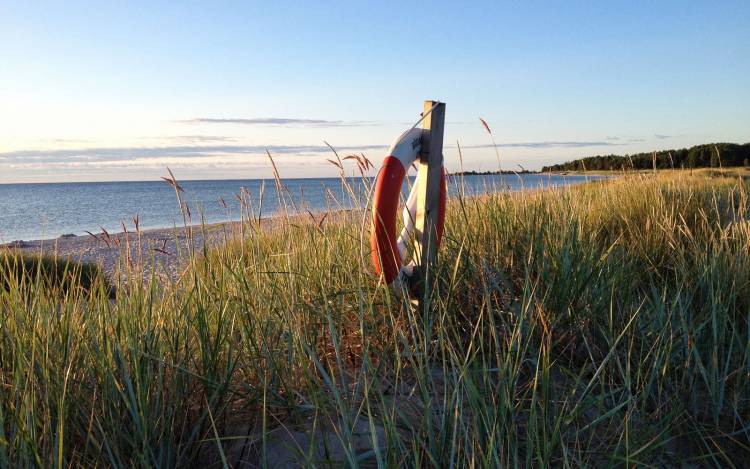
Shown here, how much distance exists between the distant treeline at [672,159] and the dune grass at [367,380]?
12.2 feet

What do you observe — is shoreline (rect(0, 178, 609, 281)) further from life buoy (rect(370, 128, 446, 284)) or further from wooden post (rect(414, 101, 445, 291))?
wooden post (rect(414, 101, 445, 291))

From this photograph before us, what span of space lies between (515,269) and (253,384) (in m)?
1.41

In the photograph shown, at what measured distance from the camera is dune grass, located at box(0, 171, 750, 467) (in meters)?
1.49

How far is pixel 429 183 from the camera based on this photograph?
2.70 m

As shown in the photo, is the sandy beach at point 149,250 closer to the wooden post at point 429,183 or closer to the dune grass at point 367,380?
the dune grass at point 367,380

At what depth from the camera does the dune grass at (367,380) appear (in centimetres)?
149

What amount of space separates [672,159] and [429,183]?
4.94 metres

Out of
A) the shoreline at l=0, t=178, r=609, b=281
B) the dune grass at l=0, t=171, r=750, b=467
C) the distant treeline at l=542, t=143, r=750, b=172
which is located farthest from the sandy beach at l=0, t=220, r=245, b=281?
the distant treeline at l=542, t=143, r=750, b=172

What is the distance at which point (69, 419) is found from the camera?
1627mm

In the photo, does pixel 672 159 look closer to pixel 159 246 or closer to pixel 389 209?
pixel 389 209

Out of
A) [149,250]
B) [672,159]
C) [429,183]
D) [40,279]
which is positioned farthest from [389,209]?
[672,159]

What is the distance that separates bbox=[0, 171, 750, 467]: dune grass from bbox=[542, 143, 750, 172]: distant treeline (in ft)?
12.2

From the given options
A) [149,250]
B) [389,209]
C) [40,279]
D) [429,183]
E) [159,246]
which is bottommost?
[159,246]

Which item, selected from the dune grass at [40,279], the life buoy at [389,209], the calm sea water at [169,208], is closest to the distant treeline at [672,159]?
the calm sea water at [169,208]
